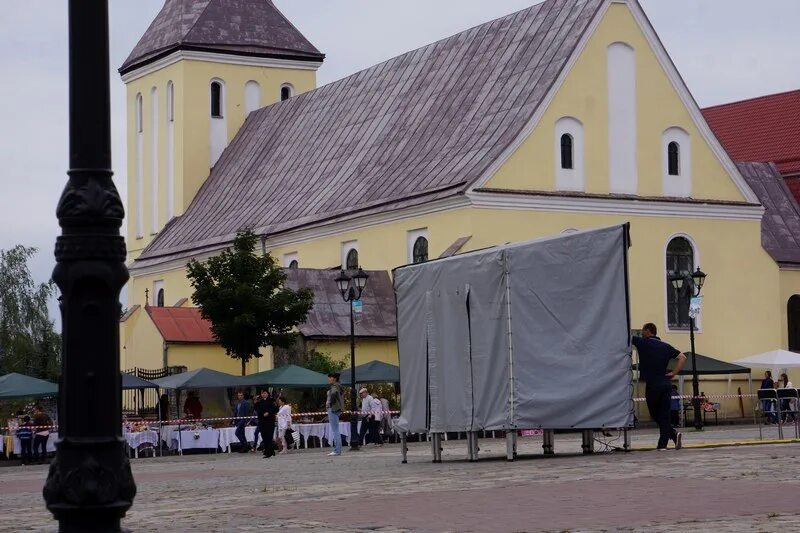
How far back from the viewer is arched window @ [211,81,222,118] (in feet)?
252

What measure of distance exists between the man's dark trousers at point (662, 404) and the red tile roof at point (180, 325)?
35.9 metres

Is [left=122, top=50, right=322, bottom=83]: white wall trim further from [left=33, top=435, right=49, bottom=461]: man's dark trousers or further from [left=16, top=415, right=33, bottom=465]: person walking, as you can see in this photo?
[left=16, top=415, right=33, bottom=465]: person walking

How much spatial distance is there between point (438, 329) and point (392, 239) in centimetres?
3137

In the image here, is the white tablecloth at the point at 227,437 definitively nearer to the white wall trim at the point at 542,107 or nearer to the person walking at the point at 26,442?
the person walking at the point at 26,442

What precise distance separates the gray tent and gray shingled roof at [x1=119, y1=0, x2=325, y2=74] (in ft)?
171

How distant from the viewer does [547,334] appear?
25.2 metres

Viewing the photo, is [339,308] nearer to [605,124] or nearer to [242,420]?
[605,124]

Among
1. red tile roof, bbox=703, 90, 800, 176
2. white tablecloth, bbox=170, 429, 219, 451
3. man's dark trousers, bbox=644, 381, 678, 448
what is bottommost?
white tablecloth, bbox=170, 429, 219, 451

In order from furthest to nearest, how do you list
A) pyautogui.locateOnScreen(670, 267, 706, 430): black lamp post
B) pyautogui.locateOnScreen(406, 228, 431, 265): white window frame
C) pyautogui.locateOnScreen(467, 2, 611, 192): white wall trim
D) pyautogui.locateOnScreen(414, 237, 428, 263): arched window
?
pyautogui.locateOnScreen(406, 228, 431, 265): white window frame, pyautogui.locateOnScreen(414, 237, 428, 263): arched window, pyautogui.locateOnScreen(467, 2, 611, 192): white wall trim, pyautogui.locateOnScreen(670, 267, 706, 430): black lamp post

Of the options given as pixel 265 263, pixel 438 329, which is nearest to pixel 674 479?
pixel 438 329


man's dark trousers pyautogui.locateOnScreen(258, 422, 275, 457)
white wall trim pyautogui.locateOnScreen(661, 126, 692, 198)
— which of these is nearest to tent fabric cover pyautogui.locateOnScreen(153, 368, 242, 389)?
man's dark trousers pyautogui.locateOnScreen(258, 422, 275, 457)

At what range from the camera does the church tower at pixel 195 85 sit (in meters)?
76.0

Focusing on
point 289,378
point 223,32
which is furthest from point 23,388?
point 223,32

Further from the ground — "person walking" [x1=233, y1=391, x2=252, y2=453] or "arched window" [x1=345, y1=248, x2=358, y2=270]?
"arched window" [x1=345, y1=248, x2=358, y2=270]
